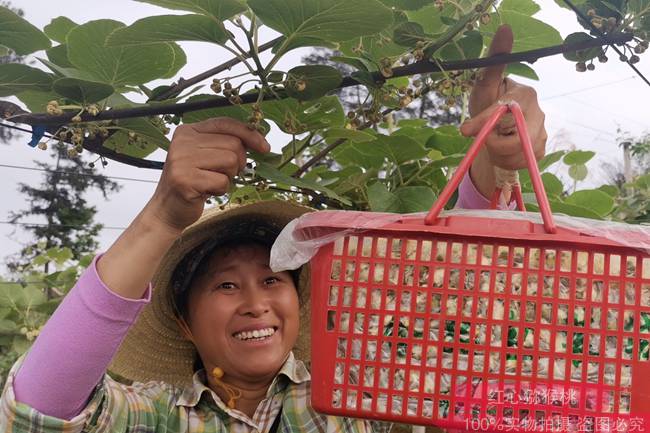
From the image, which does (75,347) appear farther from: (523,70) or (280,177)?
(523,70)

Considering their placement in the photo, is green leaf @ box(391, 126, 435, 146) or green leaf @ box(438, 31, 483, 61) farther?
green leaf @ box(391, 126, 435, 146)

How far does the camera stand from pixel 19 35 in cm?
77

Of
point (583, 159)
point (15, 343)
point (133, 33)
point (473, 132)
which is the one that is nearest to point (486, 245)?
point (473, 132)

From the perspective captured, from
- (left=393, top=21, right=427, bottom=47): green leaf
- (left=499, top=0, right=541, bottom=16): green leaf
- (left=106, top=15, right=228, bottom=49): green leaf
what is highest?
(left=499, top=0, right=541, bottom=16): green leaf

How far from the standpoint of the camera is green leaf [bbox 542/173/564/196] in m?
1.24

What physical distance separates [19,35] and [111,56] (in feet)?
0.33

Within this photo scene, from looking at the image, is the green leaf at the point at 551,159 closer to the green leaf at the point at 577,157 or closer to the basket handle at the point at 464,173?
the green leaf at the point at 577,157

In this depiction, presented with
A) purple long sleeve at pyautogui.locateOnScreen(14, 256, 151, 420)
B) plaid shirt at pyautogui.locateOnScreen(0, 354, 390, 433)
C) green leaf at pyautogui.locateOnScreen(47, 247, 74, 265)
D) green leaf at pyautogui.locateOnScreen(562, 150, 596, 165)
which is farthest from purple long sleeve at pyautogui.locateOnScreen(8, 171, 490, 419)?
green leaf at pyautogui.locateOnScreen(47, 247, 74, 265)

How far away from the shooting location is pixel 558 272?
63cm

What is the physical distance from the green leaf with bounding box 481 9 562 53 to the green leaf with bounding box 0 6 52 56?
1.54 ft

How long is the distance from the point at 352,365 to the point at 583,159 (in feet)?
3.24

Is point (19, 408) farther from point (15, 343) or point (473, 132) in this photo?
point (15, 343)

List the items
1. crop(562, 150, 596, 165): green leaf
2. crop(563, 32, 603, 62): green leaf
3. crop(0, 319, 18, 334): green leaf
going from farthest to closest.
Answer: crop(0, 319, 18, 334): green leaf, crop(562, 150, 596, 165): green leaf, crop(563, 32, 603, 62): green leaf

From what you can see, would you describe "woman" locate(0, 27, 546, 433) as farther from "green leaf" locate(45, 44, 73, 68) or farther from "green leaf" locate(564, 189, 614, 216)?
"green leaf" locate(564, 189, 614, 216)
